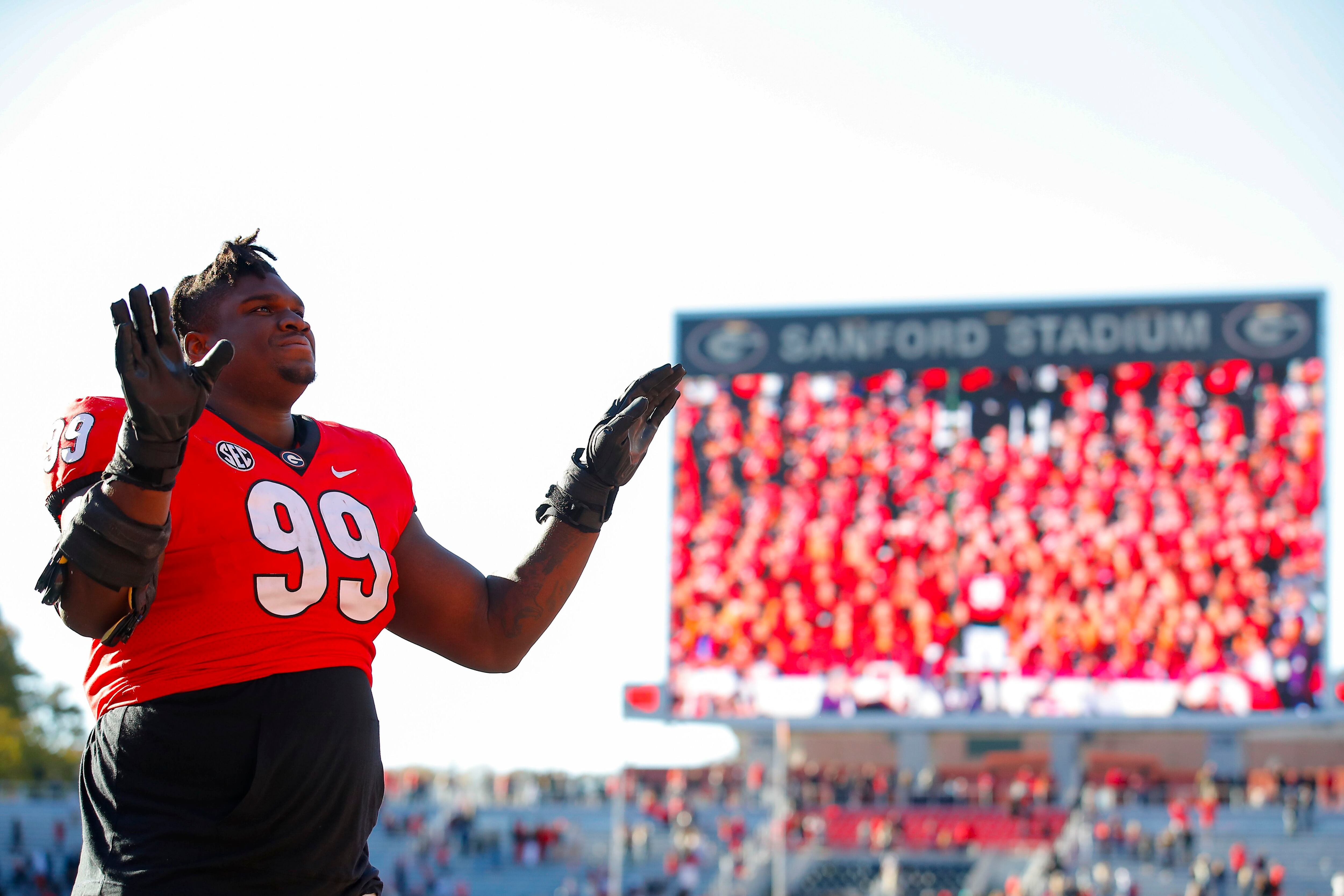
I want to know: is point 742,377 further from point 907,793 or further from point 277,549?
point 277,549

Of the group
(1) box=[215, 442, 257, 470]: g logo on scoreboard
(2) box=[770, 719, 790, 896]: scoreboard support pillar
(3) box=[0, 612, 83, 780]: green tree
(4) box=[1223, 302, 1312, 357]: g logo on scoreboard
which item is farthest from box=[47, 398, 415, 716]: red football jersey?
(3) box=[0, 612, 83, 780]: green tree

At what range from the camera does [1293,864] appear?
19172mm

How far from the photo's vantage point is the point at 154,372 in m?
1.91

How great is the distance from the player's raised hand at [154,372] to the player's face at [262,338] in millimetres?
446

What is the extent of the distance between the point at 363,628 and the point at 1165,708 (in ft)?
64.7

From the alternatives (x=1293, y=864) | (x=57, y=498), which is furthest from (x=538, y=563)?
(x=1293, y=864)

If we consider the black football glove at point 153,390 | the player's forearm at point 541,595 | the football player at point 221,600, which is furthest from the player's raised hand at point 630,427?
the black football glove at point 153,390

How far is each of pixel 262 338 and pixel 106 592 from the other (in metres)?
0.53

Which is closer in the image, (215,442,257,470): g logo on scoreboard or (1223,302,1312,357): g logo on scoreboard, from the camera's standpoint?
(215,442,257,470): g logo on scoreboard

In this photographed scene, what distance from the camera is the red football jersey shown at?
2.17 m

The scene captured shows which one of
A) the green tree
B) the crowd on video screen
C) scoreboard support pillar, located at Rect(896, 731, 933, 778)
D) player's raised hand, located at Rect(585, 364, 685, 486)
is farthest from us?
the green tree

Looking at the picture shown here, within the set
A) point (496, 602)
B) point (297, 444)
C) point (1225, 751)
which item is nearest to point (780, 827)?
point (1225, 751)

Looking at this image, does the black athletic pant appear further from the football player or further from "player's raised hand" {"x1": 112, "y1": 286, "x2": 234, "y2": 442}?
"player's raised hand" {"x1": 112, "y1": 286, "x2": 234, "y2": 442}

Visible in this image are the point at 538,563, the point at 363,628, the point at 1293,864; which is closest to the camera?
the point at 363,628
